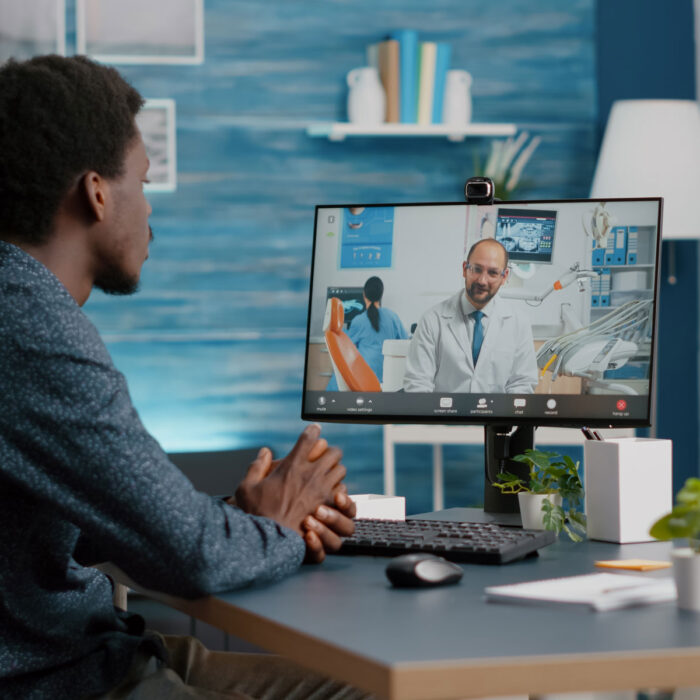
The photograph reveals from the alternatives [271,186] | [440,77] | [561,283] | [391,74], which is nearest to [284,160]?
[271,186]

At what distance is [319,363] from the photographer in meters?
1.71

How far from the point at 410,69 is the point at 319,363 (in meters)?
2.60

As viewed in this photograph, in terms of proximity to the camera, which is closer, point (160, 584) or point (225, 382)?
point (160, 584)

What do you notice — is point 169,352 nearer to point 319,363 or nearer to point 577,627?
point 319,363

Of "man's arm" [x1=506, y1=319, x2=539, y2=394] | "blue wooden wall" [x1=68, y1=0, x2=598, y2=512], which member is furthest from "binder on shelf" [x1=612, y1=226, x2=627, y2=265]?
"blue wooden wall" [x1=68, y1=0, x2=598, y2=512]

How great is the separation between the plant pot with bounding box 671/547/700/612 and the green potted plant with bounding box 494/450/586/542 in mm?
476

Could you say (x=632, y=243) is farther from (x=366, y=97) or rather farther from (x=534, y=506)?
(x=366, y=97)

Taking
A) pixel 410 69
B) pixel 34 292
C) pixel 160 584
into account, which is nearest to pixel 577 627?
pixel 160 584

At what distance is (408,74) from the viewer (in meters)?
4.04

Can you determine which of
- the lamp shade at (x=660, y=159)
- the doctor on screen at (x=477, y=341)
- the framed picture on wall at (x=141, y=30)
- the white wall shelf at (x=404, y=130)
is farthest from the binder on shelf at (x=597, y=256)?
the framed picture on wall at (x=141, y=30)

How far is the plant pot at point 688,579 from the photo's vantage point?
0.99 metres

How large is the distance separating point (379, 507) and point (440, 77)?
2.80m

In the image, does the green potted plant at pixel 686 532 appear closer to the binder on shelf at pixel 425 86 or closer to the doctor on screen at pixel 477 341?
the doctor on screen at pixel 477 341

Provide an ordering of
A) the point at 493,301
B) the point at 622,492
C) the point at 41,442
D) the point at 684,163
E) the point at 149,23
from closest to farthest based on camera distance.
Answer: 1. the point at 41,442
2. the point at 622,492
3. the point at 493,301
4. the point at 684,163
5. the point at 149,23
